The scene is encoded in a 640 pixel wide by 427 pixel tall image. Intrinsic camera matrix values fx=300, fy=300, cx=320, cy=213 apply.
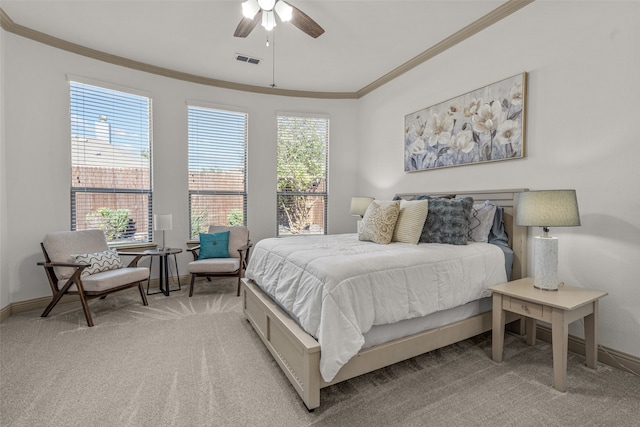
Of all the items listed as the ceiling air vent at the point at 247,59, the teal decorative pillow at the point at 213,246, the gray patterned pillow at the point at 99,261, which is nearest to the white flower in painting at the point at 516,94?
the ceiling air vent at the point at 247,59

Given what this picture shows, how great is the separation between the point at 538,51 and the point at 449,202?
58.5 inches

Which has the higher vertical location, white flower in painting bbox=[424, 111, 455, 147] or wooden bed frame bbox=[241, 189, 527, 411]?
white flower in painting bbox=[424, 111, 455, 147]

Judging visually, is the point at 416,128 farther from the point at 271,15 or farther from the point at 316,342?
the point at 316,342

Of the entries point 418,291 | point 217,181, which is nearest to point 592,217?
point 418,291

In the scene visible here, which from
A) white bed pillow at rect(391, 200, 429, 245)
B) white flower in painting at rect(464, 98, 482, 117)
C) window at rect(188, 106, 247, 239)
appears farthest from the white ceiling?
white bed pillow at rect(391, 200, 429, 245)

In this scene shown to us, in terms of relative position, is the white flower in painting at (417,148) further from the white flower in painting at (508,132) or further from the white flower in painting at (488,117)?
the white flower in painting at (508,132)

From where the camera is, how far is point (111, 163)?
386 cm

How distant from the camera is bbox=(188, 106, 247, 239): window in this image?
4.47 m

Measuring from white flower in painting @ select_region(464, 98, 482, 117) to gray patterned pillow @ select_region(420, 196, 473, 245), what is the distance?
1.02 meters

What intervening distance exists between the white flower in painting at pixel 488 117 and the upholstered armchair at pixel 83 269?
394 cm

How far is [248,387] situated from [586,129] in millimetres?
3100

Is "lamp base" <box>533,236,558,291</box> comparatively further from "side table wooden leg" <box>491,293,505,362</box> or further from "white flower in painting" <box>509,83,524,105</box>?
"white flower in painting" <box>509,83,524,105</box>

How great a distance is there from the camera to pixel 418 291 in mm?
2033

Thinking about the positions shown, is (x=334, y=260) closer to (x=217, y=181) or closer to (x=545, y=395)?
(x=545, y=395)
